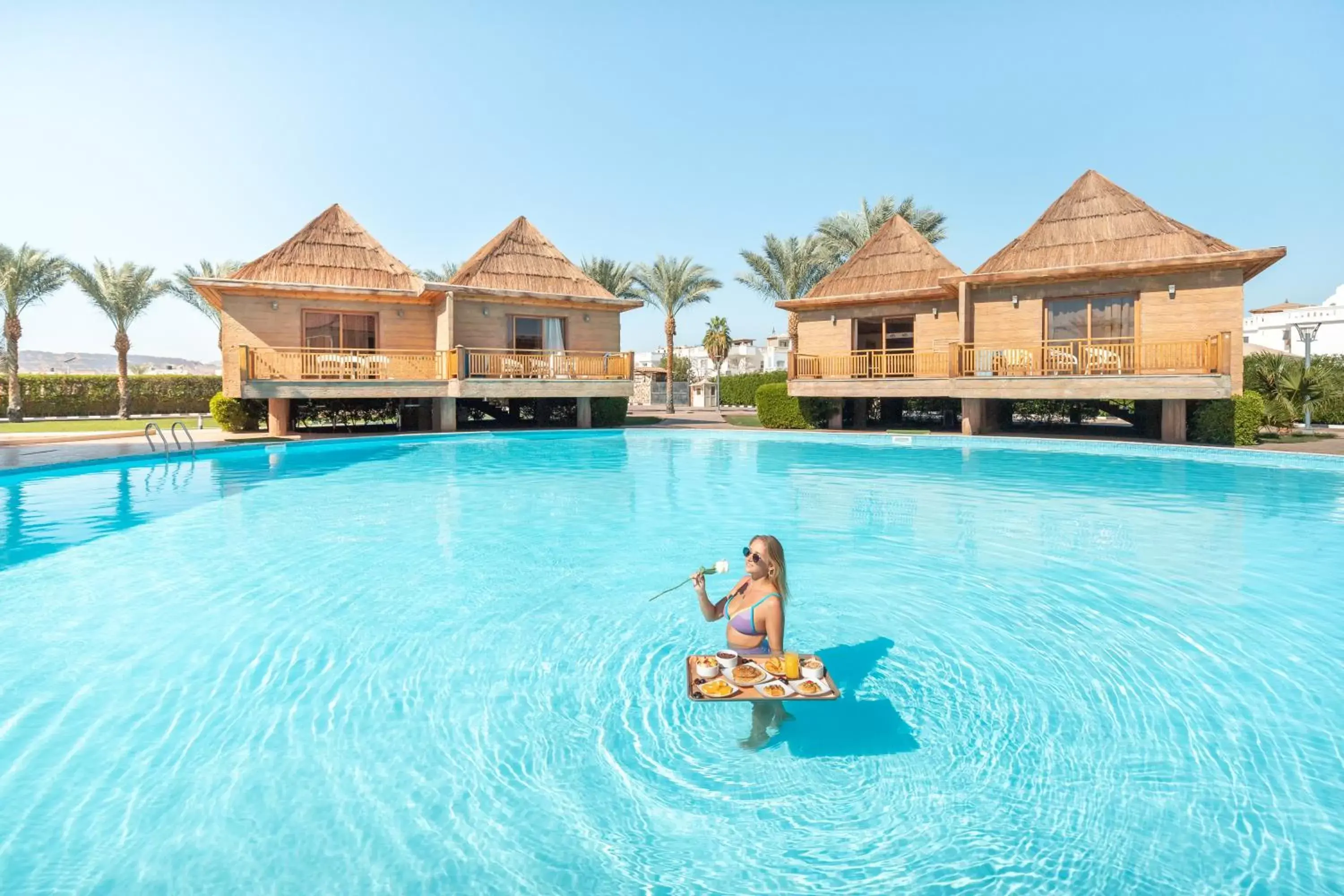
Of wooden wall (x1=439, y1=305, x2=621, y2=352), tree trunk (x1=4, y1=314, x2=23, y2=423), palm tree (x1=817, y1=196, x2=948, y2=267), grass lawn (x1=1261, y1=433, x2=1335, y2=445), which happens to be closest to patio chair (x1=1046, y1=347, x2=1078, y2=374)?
grass lawn (x1=1261, y1=433, x2=1335, y2=445)

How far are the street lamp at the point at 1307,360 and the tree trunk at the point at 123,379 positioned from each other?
40827mm

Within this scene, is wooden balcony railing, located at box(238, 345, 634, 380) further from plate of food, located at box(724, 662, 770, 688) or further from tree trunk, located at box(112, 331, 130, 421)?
plate of food, located at box(724, 662, 770, 688)

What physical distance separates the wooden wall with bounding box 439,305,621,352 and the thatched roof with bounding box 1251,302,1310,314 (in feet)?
196

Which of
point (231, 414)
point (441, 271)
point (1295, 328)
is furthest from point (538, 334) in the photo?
point (1295, 328)

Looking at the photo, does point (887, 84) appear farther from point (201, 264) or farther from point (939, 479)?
point (201, 264)

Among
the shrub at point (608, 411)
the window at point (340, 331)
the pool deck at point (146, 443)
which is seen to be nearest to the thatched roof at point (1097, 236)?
the pool deck at point (146, 443)

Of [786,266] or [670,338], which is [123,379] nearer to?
[670,338]

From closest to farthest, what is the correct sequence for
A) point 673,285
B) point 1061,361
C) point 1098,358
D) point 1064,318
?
point 1098,358, point 1061,361, point 1064,318, point 673,285

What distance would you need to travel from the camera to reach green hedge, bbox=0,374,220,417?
30344 mm

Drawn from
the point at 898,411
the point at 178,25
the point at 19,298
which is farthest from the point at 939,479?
the point at 19,298

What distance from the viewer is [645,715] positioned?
13.5 ft

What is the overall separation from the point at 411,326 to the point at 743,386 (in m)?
23.6

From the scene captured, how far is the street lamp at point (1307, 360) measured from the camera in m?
20.1

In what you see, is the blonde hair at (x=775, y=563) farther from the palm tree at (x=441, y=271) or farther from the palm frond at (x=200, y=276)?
the palm tree at (x=441, y=271)
